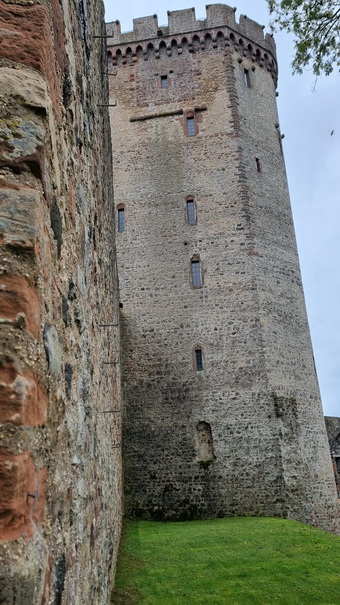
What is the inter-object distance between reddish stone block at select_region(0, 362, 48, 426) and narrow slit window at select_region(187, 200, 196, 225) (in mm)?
16452

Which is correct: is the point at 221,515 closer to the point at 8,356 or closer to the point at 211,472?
the point at 211,472

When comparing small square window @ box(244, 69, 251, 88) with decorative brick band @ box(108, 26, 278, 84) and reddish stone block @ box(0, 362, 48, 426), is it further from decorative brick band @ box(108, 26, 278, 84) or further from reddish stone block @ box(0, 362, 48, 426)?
reddish stone block @ box(0, 362, 48, 426)

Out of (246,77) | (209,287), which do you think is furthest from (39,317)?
(246,77)

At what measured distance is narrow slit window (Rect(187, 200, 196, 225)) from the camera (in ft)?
58.7

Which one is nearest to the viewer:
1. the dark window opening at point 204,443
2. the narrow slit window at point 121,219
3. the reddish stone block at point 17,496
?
the reddish stone block at point 17,496

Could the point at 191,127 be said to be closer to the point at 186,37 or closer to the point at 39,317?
the point at 186,37

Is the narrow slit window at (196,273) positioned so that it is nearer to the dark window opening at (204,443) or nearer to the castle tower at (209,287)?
the castle tower at (209,287)

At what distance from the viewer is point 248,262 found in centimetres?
1688

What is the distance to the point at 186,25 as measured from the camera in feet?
65.2

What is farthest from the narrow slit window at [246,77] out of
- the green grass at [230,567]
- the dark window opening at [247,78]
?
the green grass at [230,567]

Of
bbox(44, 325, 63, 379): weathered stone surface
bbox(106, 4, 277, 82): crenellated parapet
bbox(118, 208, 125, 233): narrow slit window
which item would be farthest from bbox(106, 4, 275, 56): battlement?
bbox(44, 325, 63, 379): weathered stone surface

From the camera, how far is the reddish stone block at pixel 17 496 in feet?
4.60

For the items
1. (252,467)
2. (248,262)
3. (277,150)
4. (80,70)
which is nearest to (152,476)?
(252,467)

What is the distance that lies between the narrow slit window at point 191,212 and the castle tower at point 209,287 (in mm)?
35
